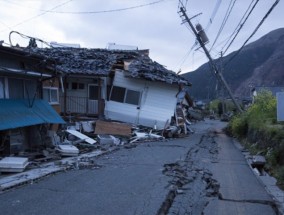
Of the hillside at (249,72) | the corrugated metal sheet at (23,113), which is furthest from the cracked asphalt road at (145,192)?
the hillside at (249,72)

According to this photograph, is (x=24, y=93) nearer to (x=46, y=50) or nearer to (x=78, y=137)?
(x=78, y=137)

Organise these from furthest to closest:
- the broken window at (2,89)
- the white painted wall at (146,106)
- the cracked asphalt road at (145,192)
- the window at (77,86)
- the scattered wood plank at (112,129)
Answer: the window at (77,86) < the white painted wall at (146,106) < the scattered wood plank at (112,129) < the broken window at (2,89) < the cracked asphalt road at (145,192)

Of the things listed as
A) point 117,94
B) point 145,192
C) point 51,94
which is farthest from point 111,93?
point 145,192

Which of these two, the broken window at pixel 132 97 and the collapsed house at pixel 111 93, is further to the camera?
the broken window at pixel 132 97

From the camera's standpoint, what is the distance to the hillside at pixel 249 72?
93562 millimetres

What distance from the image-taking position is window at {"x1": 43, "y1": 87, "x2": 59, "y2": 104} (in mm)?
19422

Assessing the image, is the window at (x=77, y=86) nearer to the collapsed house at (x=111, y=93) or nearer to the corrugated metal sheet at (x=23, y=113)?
the collapsed house at (x=111, y=93)

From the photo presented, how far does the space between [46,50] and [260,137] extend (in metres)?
18.0

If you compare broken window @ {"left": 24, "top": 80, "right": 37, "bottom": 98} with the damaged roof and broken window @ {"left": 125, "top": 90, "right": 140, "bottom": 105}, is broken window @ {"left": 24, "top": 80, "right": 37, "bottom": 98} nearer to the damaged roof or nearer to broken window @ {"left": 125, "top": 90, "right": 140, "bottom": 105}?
the damaged roof

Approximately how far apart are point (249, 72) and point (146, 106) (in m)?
78.1

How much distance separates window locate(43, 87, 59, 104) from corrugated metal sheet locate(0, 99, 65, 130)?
98.1 inches

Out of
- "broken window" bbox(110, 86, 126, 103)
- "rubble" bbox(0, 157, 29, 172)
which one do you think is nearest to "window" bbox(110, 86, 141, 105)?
"broken window" bbox(110, 86, 126, 103)

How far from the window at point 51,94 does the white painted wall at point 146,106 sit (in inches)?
243

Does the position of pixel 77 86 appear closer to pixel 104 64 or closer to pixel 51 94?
pixel 104 64
